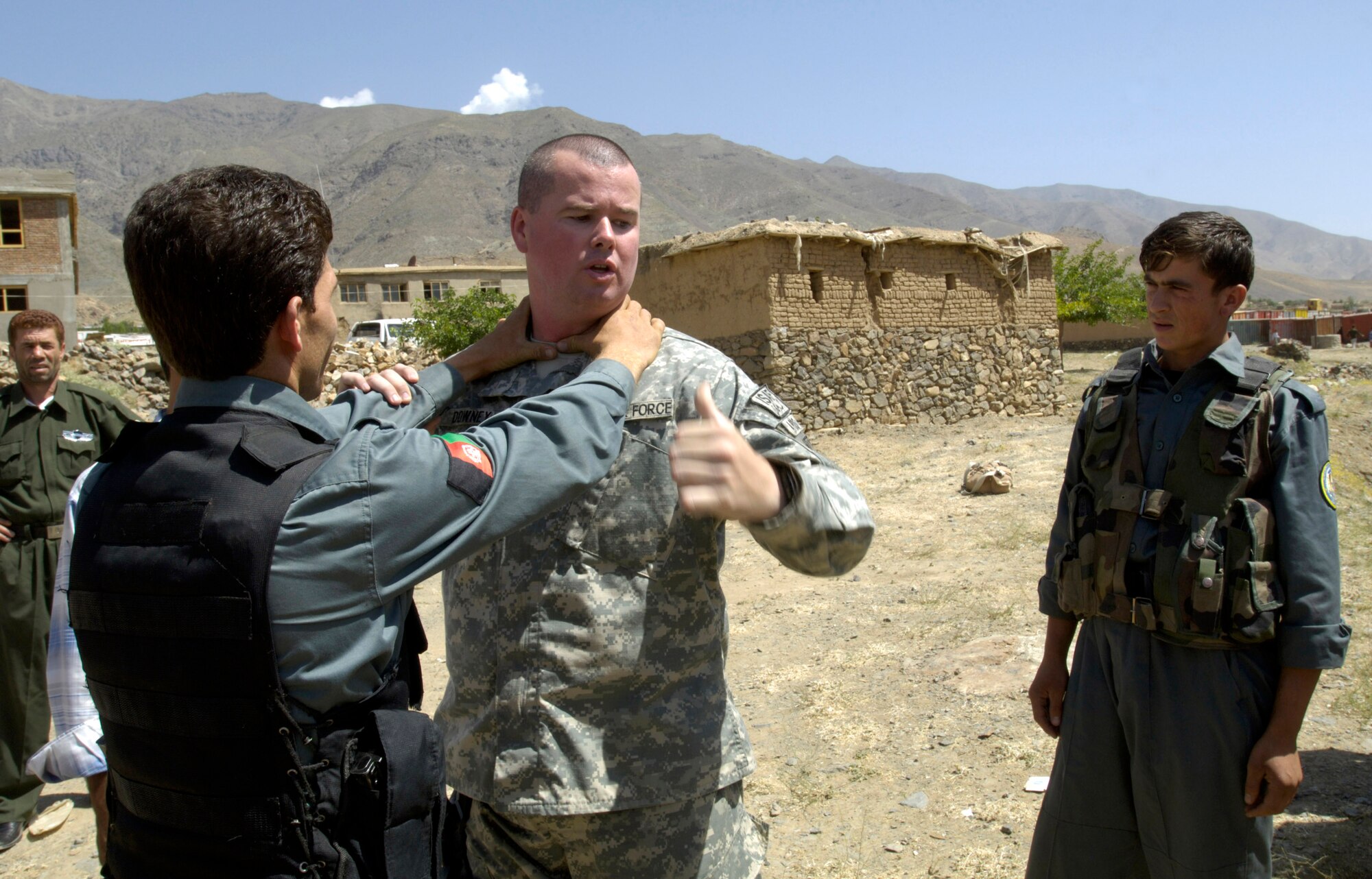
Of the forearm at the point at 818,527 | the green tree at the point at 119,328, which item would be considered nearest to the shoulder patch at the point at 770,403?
the forearm at the point at 818,527

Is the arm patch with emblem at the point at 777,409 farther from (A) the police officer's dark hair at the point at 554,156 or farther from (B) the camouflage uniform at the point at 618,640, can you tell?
(A) the police officer's dark hair at the point at 554,156

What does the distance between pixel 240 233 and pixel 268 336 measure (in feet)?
0.54

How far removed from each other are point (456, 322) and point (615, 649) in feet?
75.7

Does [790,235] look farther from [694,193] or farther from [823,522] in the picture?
[694,193]

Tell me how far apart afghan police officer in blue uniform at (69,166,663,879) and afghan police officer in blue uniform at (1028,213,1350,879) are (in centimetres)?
157

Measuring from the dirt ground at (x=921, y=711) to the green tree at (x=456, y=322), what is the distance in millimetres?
15977

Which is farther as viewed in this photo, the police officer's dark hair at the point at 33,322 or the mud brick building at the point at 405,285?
the mud brick building at the point at 405,285

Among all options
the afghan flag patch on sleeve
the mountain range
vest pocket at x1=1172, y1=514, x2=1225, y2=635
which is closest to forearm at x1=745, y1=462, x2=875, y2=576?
the afghan flag patch on sleeve

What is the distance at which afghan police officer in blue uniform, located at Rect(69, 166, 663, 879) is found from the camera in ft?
4.26

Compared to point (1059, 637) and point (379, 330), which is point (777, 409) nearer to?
point (1059, 637)

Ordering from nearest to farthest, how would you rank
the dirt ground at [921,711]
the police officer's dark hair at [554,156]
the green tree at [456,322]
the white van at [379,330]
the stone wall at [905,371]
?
the police officer's dark hair at [554,156] < the dirt ground at [921,711] < the stone wall at [905,371] < the green tree at [456,322] < the white van at [379,330]

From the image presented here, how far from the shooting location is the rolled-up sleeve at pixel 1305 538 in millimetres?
2111

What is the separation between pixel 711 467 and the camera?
58.2 inches

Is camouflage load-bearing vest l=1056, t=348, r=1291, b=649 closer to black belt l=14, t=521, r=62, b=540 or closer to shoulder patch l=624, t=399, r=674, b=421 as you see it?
shoulder patch l=624, t=399, r=674, b=421
